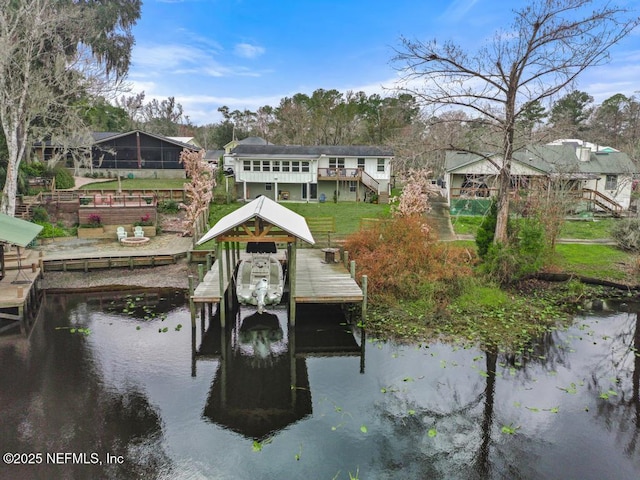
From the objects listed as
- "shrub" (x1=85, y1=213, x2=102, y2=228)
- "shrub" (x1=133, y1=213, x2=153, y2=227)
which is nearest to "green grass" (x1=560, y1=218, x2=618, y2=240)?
"shrub" (x1=133, y1=213, x2=153, y2=227)

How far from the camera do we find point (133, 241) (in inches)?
1042

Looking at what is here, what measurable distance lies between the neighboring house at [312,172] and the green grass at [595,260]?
59.4 feet

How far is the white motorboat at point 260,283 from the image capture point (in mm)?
15718

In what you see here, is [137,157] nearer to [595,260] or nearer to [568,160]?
[568,160]

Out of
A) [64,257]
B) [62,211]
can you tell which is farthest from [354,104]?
[64,257]

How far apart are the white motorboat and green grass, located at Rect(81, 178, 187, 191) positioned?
24758mm

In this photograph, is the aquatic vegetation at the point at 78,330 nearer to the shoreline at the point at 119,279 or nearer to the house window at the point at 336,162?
the shoreline at the point at 119,279

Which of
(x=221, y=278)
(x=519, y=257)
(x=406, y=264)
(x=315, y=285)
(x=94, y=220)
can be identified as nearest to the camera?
(x=221, y=278)

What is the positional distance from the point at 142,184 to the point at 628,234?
37701mm

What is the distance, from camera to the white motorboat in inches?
619

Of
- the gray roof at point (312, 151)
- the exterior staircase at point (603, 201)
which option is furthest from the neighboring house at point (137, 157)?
the exterior staircase at point (603, 201)

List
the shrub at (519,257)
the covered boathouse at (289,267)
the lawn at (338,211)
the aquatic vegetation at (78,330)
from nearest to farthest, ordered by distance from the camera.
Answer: the covered boathouse at (289,267) → the aquatic vegetation at (78,330) → the shrub at (519,257) → the lawn at (338,211)

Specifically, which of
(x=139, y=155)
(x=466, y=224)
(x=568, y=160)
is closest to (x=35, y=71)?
(x=139, y=155)

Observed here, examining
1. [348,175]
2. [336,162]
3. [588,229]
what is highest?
[336,162]
